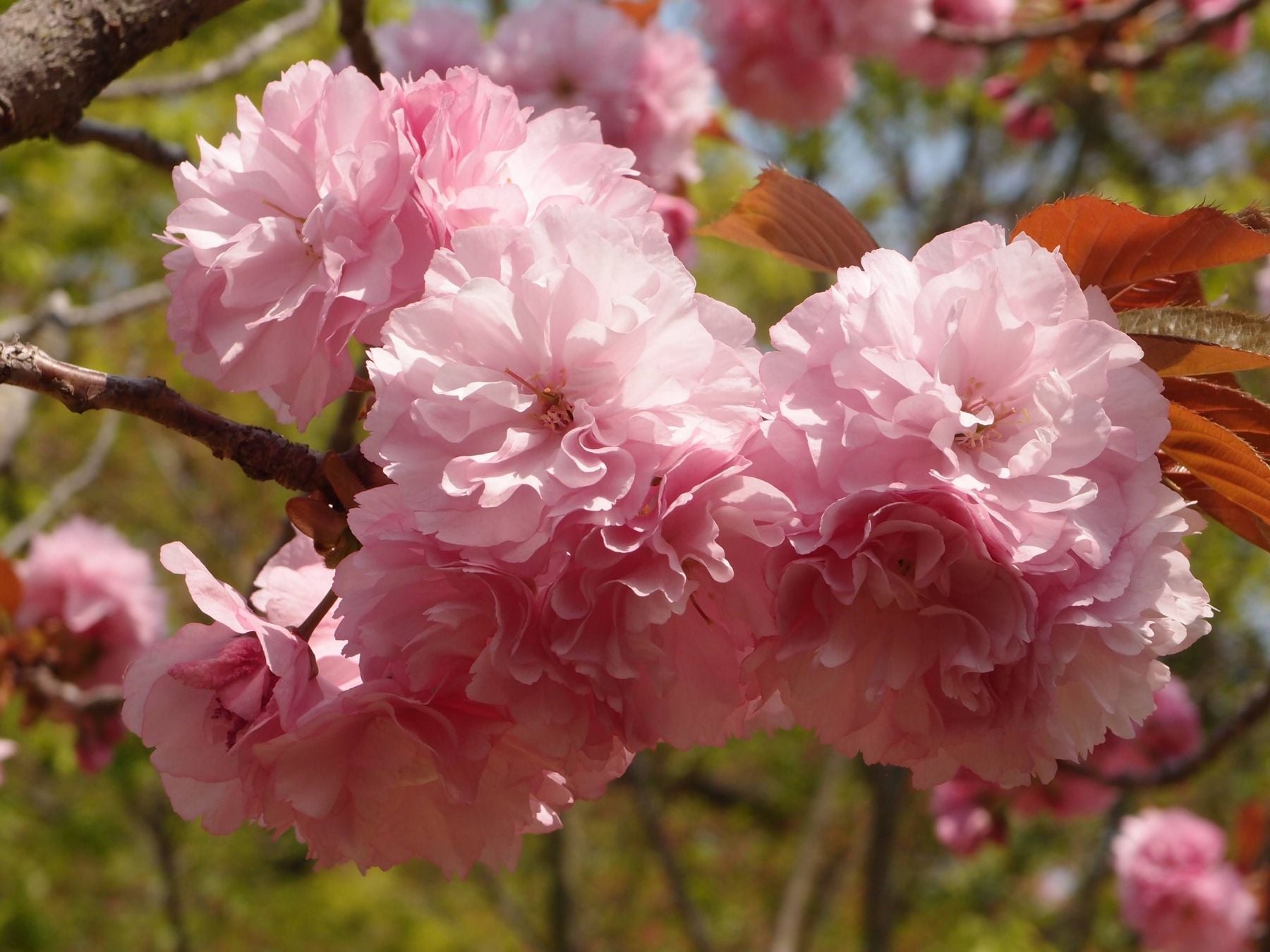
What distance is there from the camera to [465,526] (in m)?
0.73

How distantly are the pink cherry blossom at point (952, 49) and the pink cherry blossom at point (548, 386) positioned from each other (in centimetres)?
266

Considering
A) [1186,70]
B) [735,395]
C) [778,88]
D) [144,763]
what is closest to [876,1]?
[778,88]

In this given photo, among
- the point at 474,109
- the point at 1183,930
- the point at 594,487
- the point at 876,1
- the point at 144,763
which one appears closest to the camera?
the point at 594,487

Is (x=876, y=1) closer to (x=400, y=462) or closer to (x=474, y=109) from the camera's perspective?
(x=474, y=109)

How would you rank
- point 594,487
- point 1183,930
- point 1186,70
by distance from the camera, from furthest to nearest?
point 1186,70 → point 1183,930 → point 594,487

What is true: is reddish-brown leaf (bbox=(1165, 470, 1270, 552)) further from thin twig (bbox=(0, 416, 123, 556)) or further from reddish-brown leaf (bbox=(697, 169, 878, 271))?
thin twig (bbox=(0, 416, 123, 556))

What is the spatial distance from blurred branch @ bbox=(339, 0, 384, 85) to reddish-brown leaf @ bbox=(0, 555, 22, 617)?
1.24 m

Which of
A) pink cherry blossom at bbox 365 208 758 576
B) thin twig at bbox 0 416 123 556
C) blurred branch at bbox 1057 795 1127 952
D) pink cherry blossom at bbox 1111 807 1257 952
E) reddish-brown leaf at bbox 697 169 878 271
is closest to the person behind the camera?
pink cherry blossom at bbox 365 208 758 576

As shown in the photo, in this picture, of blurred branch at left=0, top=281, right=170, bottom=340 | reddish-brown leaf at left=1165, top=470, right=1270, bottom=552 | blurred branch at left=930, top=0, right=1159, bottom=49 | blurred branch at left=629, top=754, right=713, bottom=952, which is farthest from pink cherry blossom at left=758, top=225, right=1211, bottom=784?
blurred branch at left=629, top=754, right=713, bottom=952

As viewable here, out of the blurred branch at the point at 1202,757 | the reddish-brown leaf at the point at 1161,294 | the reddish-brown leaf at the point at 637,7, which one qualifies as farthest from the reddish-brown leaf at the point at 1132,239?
the reddish-brown leaf at the point at 637,7

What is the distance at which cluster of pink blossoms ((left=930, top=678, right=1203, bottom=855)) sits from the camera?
312 cm

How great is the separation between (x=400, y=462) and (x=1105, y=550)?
463 millimetres

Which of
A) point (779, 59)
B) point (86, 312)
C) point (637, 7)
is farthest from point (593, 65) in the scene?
point (86, 312)

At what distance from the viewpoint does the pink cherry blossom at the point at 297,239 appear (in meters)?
0.88
